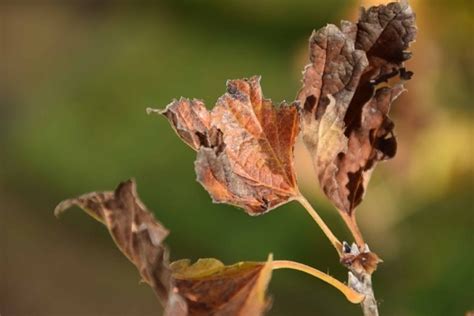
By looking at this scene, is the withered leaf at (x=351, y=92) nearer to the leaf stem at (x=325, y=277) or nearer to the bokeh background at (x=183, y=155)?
the leaf stem at (x=325, y=277)

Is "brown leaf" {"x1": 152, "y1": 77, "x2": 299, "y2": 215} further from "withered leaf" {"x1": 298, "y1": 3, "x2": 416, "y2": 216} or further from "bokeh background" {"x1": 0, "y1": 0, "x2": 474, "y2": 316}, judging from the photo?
"bokeh background" {"x1": 0, "y1": 0, "x2": 474, "y2": 316}

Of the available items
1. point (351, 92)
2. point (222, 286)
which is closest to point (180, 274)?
point (222, 286)

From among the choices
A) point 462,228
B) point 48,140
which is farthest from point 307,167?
point 48,140

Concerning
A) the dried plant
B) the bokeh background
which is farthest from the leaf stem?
the bokeh background

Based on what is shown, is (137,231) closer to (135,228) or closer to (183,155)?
(135,228)

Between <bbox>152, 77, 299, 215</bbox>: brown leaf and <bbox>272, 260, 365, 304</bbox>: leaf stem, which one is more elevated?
<bbox>152, 77, 299, 215</bbox>: brown leaf

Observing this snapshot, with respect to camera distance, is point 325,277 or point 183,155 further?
point 183,155
